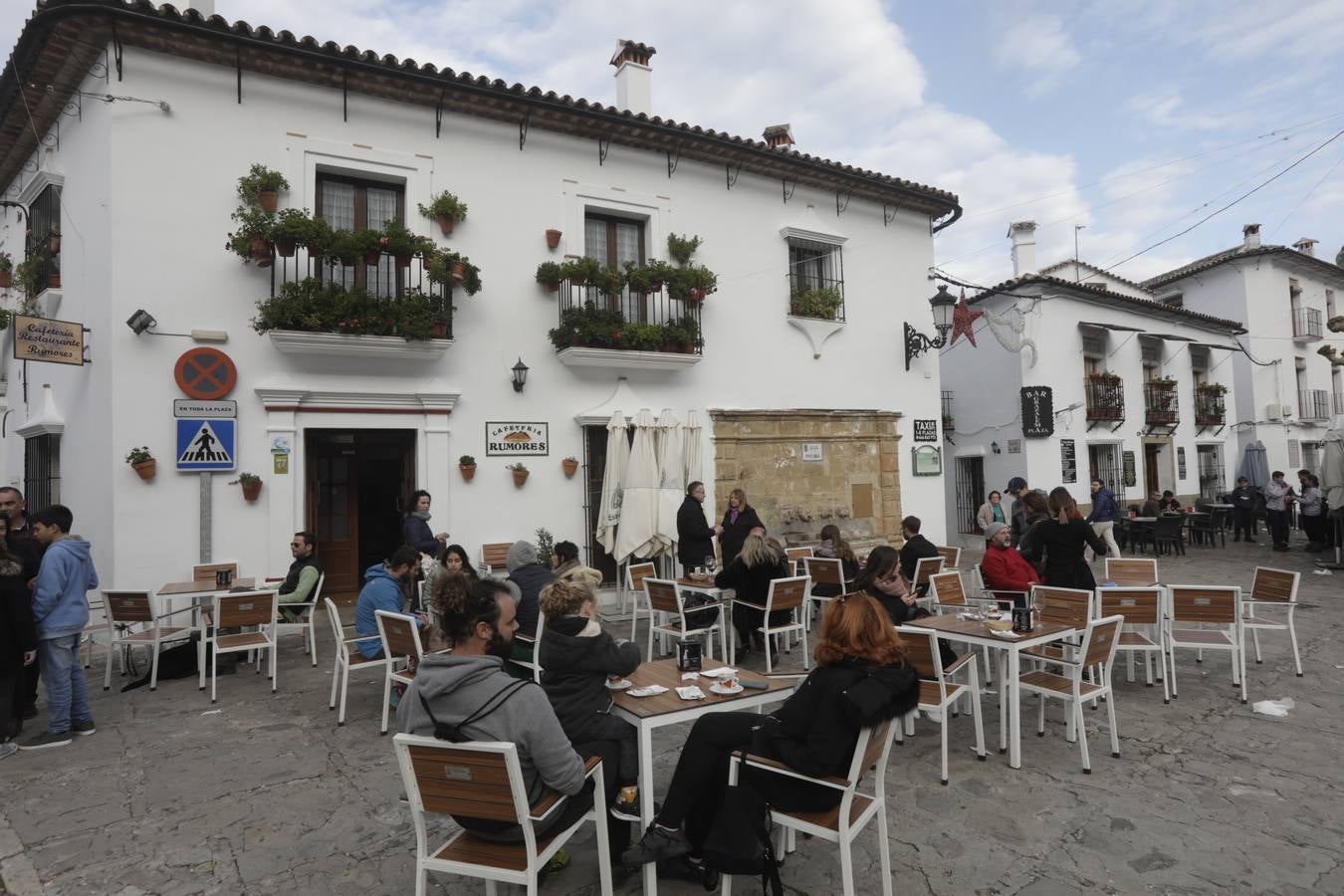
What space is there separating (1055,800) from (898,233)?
10121mm

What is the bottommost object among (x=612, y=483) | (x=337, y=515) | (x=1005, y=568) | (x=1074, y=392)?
(x=1005, y=568)

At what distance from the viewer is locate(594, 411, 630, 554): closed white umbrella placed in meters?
8.67

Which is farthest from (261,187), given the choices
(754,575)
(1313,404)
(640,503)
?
(1313,404)

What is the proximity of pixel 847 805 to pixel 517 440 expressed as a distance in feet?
21.9

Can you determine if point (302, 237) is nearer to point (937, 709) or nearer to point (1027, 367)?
point (937, 709)

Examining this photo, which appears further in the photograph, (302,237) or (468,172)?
(468,172)

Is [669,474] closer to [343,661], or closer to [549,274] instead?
[549,274]

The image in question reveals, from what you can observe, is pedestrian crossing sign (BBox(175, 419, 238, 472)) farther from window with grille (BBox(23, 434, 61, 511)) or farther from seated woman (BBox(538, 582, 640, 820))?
seated woman (BBox(538, 582, 640, 820))

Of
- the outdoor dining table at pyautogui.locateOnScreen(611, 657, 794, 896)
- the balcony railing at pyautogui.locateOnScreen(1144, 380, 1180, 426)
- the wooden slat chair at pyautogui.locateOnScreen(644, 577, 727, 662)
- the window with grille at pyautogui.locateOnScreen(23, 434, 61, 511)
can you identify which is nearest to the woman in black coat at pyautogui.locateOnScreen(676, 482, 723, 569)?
the wooden slat chair at pyautogui.locateOnScreen(644, 577, 727, 662)

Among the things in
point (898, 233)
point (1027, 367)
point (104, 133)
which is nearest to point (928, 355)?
point (898, 233)

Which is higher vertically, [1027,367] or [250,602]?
[1027,367]

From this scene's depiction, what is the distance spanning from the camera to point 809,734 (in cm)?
272

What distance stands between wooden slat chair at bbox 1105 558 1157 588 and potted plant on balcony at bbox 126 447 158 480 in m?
9.02

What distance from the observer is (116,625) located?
602 cm
